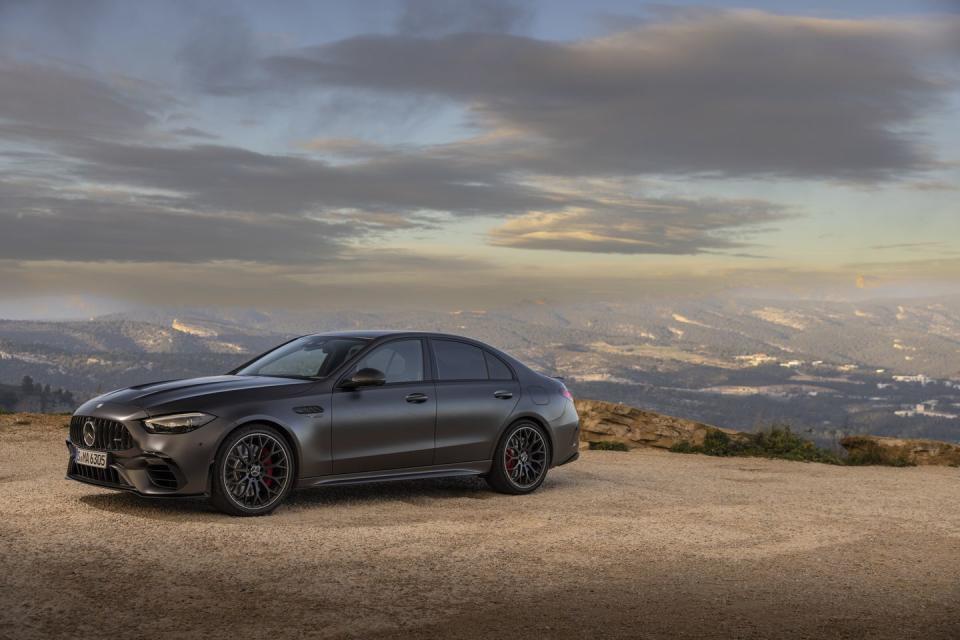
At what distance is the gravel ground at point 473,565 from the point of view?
6180 millimetres

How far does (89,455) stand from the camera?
31.5 ft

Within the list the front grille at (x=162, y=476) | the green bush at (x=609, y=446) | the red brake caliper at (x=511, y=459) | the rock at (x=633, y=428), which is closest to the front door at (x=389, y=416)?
the red brake caliper at (x=511, y=459)

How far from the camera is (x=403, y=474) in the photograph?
415 inches

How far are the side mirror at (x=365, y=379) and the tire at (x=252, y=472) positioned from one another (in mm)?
857

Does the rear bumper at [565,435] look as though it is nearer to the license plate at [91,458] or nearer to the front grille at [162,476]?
the front grille at [162,476]

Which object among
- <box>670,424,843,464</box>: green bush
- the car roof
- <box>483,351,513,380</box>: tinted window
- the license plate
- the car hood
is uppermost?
the car roof

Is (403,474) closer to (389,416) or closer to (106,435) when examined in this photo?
(389,416)

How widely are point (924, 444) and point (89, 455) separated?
14597 mm

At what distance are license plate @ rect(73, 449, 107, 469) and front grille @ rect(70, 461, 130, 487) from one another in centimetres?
4

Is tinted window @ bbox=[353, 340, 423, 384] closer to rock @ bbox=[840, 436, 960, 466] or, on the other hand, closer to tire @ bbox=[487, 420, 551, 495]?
tire @ bbox=[487, 420, 551, 495]

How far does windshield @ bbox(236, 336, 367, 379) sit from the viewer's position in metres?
10.4

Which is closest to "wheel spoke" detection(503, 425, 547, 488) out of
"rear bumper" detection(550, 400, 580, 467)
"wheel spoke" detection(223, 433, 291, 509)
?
"rear bumper" detection(550, 400, 580, 467)

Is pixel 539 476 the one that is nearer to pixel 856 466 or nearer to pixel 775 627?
pixel 775 627

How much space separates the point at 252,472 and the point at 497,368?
3.15 meters
